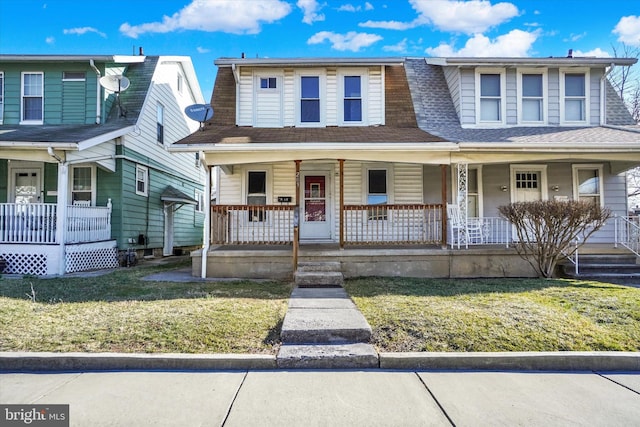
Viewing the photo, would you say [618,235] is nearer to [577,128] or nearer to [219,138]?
[577,128]

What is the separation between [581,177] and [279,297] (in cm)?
965

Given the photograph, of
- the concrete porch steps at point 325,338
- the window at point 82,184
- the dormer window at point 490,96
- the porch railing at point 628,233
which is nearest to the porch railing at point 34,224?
the window at point 82,184

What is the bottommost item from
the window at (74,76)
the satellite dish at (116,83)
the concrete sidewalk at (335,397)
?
the concrete sidewalk at (335,397)

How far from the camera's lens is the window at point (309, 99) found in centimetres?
1098

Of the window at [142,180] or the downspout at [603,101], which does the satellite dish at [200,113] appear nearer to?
the window at [142,180]

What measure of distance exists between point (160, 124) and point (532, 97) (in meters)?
12.5

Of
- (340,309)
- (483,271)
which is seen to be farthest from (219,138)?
(483,271)

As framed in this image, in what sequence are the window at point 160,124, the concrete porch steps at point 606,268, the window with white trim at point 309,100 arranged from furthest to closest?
the window at point 160,124 → the window with white trim at point 309,100 → the concrete porch steps at point 606,268

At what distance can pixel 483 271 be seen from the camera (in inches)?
340

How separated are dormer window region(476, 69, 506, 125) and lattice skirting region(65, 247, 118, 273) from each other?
1136 centimetres

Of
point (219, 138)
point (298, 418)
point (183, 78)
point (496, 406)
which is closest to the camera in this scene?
point (298, 418)

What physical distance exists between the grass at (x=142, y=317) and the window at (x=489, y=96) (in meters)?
7.86

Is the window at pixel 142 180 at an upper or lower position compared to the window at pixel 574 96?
lower

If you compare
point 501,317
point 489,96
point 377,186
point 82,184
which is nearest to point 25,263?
point 82,184
